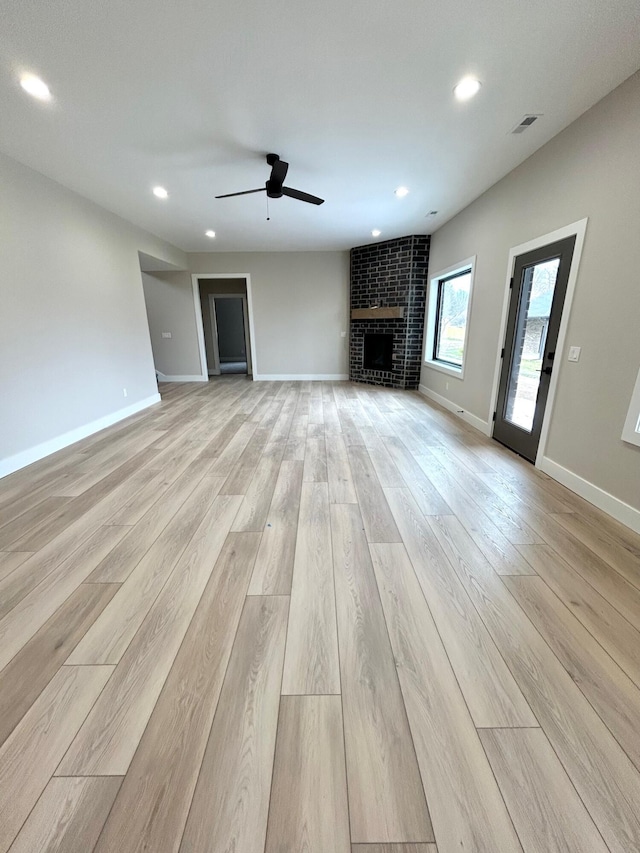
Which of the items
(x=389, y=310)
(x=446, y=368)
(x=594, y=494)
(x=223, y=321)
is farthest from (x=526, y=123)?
(x=223, y=321)

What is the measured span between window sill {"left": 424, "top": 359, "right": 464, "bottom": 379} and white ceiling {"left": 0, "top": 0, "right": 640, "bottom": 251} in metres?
2.15

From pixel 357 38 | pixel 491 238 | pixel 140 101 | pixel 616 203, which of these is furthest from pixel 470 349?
pixel 140 101

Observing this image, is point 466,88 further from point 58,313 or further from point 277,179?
point 58,313

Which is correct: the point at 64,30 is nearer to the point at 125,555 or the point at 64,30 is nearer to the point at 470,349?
the point at 125,555

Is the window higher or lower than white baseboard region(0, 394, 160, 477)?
higher

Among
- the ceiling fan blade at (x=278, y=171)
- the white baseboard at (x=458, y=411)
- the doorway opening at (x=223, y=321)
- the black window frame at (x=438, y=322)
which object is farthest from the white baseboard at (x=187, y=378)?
the ceiling fan blade at (x=278, y=171)

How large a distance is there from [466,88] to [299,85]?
43.1 inches

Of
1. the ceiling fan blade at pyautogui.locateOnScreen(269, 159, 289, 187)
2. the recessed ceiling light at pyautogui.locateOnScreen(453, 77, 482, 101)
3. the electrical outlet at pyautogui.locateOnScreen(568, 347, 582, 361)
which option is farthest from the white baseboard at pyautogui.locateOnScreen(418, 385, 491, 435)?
the ceiling fan blade at pyautogui.locateOnScreen(269, 159, 289, 187)

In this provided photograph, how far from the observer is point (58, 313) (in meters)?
3.52

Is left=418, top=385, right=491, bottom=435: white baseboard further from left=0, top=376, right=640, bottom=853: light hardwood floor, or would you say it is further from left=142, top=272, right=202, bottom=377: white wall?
left=142, top=272, right=202, bottom=377: white wall

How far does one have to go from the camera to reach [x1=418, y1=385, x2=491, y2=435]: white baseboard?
12.9 ft

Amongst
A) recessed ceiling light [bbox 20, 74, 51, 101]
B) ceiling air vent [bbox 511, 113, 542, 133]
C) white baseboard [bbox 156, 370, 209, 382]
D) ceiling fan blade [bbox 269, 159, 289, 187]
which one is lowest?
white baseboard [bbox 156, 370, 209, 382]

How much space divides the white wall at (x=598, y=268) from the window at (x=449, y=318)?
1469 mm

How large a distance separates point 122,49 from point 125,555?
2.87 meters
